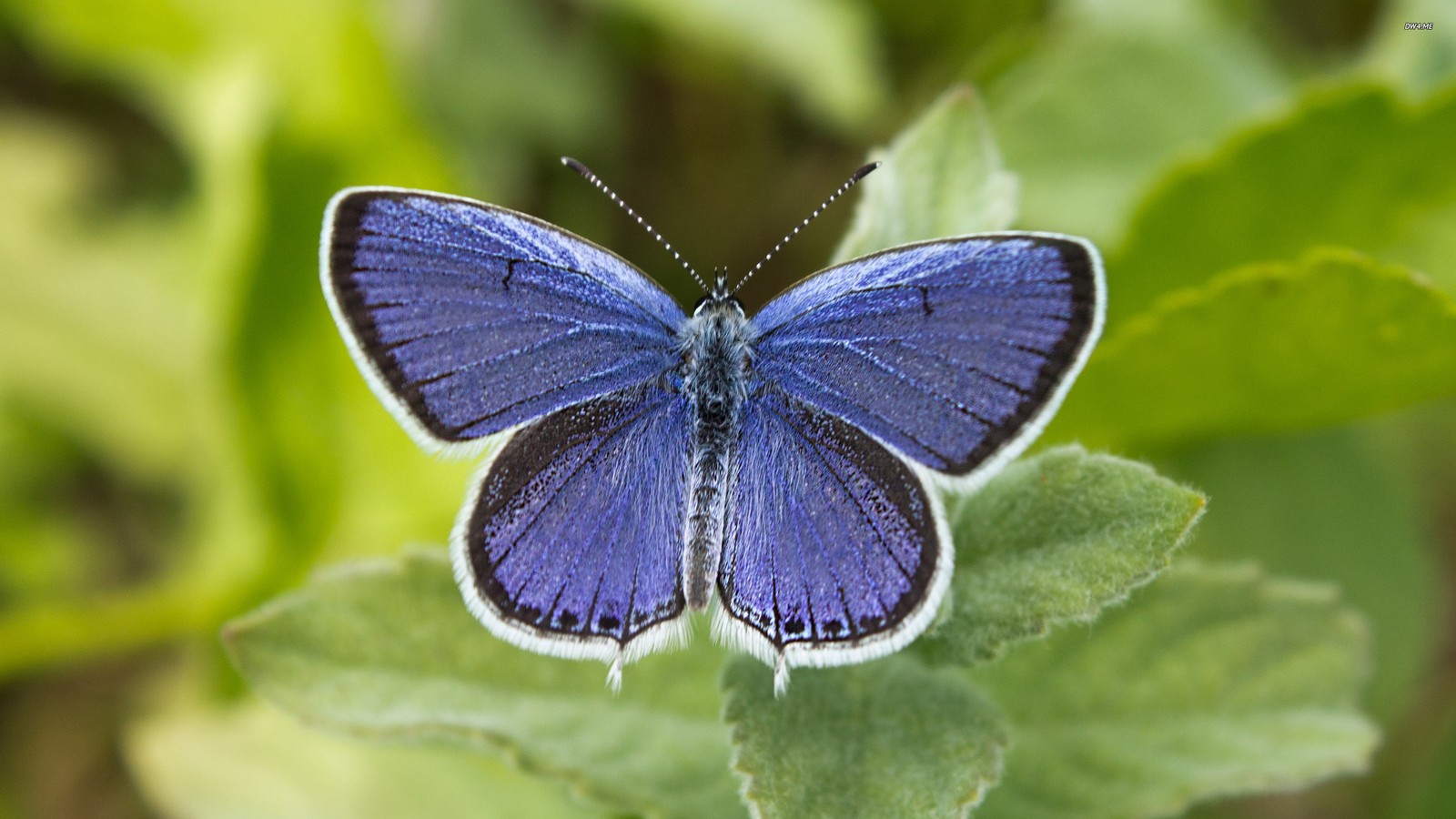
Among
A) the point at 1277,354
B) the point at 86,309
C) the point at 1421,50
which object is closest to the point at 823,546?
the point at 1277,354

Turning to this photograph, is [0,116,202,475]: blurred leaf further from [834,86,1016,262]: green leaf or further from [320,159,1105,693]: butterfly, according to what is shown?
[834,86,1016,262]: green leaf

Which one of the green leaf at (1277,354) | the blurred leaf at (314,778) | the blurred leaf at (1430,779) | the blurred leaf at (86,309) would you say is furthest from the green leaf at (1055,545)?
the blurred leaf at (86,309)

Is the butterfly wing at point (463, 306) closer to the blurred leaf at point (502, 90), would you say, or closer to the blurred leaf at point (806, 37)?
the blurred leaf at point (806, 37)

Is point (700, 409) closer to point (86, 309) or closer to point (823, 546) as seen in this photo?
point (823, 546)

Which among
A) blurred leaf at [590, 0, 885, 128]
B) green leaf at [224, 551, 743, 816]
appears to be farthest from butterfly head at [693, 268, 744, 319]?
blurred leaf at [590, 0, 885, 128]

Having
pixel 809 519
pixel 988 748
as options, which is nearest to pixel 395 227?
pixel 809 519

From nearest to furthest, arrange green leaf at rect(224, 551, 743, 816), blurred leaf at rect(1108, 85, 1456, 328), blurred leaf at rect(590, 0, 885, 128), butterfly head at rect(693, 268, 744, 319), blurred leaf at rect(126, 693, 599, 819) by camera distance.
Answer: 1. green leaf at rect(224, 551, 743, 816)
2. butterfly head at rect(693, 268, 744, 319)
3. blurred leaf at rect(1108, 85, 1456, 328)
4. blurred leaf at rect(126, 693, 599, 819)
5. blurred leaf at rect(590, 0, 885, 128)

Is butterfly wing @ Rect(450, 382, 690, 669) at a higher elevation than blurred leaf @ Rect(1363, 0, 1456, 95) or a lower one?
lower
